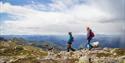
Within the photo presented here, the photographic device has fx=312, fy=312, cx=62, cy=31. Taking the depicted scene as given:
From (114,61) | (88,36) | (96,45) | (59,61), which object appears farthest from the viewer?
(96,45)

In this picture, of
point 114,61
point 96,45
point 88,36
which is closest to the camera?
point 114,61

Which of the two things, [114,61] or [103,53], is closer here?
[114,61]

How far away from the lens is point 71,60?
49562 millimetres

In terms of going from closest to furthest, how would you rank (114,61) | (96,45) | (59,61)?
(114,61) → (59,61) → (96,45)

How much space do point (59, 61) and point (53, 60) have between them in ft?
5.64

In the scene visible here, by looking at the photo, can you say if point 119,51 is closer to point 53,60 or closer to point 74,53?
point 74,53

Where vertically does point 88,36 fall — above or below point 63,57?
above

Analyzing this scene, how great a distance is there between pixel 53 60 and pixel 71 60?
3120mm

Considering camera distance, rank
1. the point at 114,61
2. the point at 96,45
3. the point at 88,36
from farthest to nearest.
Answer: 1. the point at 96,45
2. the point at 88,36
3. the point at 114,61

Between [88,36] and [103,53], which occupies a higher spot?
[88,36]

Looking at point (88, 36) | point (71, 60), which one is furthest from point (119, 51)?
point (71, 60)

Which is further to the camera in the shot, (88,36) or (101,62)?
(88,36)

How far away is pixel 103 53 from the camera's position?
57.4m

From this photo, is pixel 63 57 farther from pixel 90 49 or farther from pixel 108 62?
pixel 108 62
